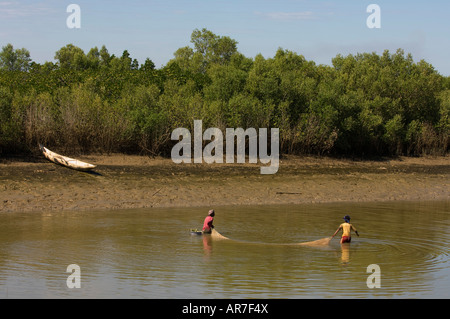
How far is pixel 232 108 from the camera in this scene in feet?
107

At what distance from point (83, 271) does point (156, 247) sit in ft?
9.98

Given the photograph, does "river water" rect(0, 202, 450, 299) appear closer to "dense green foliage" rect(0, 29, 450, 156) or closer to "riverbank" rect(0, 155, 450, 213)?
"riverbank" rect(0, 155, 450, 213)

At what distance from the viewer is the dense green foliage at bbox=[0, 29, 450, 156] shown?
2822cm

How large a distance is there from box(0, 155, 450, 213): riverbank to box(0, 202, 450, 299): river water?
4.99 feet

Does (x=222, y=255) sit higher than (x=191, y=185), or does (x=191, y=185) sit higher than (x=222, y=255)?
(x=191, y=185)

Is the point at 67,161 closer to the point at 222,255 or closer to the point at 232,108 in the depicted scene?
the point at 232,108

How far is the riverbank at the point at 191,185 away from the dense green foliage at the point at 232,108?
1.62 meters

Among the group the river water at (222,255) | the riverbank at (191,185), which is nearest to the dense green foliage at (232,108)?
the riverbank at (191,185)

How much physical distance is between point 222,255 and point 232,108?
19.0 metres

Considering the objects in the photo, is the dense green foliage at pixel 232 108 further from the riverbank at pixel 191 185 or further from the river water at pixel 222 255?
the river water at pixel 222 255

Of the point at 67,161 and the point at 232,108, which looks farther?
the point at 232,108

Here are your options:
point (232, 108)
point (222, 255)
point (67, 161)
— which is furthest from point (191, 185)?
point (222, 255)
